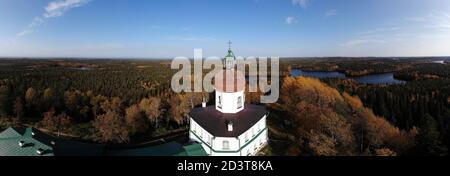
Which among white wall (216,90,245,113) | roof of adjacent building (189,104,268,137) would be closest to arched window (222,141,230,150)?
roof of adjacent building (189,104,268,137)

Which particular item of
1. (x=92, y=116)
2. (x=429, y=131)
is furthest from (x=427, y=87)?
(x=92, y=116)

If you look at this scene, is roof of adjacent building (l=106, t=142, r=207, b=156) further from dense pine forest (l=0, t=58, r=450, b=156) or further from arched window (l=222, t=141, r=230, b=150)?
dense pine forest (l=0, t=58, r=450, b=156)

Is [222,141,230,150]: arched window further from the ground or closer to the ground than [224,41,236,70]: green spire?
closer to the ground

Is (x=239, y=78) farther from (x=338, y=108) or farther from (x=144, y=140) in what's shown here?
(x=338, y=108)

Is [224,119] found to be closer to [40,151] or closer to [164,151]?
[164,151]

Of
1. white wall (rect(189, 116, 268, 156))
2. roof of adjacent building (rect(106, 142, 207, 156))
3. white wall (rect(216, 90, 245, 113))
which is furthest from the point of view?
white wall (rect(216, 90, 245, 113))
